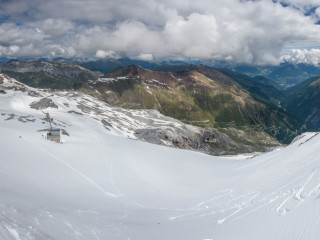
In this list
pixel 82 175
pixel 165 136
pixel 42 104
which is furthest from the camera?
pixel 165 136

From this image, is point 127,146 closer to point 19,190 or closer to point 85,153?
point 85,153

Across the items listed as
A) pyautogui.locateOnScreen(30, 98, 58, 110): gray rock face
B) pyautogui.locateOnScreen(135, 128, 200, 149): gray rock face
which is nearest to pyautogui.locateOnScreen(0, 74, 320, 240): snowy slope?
pyautogui.locateOnScreen(30, 98, 58, 110): gray rock face

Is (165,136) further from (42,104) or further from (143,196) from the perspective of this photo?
(143,196)

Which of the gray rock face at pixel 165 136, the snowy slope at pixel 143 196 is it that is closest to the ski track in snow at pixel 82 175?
the snowy slope at pixel 143 196

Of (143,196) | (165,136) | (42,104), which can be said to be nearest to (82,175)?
(143,196)

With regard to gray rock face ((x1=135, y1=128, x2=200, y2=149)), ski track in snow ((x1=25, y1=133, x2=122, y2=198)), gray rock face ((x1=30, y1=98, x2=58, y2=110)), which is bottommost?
gray rock face ((x1=135, y1=128, x2=200, y2=149))

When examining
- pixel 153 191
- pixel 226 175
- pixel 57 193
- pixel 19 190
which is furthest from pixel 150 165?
pixel 19 190

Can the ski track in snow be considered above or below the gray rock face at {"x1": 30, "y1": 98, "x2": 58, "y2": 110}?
above

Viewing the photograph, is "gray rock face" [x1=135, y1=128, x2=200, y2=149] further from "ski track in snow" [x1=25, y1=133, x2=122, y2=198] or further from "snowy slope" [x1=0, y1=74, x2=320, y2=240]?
"ski track in snow" [x1=25, y1=133, x2=122, y2=198]

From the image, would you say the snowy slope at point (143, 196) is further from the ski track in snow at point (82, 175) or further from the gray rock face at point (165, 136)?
the gray rock face at point (165, 136)
